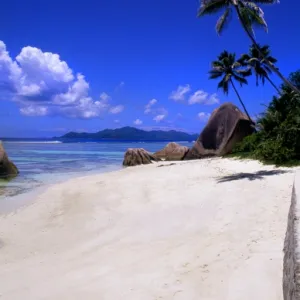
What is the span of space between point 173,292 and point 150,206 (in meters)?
5.43

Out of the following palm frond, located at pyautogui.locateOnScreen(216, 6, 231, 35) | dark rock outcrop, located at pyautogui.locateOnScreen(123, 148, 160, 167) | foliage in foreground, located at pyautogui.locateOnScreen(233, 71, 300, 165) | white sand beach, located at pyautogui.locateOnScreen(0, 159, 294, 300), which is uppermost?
palm frond, located at pyautogui.locateOnScreen(216, 6, 231, 35)

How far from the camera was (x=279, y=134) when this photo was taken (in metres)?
17.5

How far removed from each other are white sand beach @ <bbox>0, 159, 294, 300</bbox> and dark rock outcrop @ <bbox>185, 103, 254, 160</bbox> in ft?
48.5

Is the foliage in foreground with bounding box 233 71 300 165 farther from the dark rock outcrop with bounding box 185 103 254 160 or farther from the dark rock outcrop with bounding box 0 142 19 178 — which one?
the dark rock outcrop with bounding box 0 142 19 178

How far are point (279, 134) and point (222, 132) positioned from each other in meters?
10.0

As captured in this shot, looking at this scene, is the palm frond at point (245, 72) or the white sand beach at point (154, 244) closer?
the white sand beach at point (154, 244)

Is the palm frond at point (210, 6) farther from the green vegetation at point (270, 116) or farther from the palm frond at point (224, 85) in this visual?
the palm frond at point (224, 85)

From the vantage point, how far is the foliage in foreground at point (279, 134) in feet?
52.5

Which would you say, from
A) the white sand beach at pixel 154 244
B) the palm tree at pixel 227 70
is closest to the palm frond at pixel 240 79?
the palm tree at pixel 227 70

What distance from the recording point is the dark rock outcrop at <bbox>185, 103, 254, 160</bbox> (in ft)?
86.9

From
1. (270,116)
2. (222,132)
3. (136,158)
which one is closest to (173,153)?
(222,132)

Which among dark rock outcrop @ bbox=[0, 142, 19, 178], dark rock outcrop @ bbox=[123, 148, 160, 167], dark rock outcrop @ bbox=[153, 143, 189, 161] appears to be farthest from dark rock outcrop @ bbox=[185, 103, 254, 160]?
dark rock outcrop @ bbox=[0, 142, 19, 178]

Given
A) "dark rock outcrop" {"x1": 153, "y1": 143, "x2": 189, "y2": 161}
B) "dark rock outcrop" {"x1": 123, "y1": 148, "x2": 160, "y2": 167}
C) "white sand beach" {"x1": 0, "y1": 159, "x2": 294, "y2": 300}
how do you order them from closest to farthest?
"white sand beach" {"x1": 0, "y1": 159, "x2": 294, "y2": 300}, "dark rock outcrop" {"x1": 123, "y1": 148, "x2": 160, "y2": 167}, "dark rock outcrop" {"x1": 153, "y1": 143, "x2": 189, "y2": 161}

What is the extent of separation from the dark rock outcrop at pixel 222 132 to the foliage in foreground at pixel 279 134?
2598 millimetres
